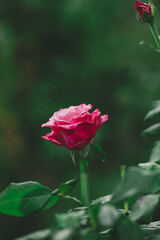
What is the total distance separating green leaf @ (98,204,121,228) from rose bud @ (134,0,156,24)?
37 centimetres

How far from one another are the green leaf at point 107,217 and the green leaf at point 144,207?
0.12 ft

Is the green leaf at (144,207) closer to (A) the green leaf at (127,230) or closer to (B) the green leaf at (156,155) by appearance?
(A) the green leaf at (127,230)

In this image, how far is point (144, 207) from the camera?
0.37m

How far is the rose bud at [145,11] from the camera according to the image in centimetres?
60

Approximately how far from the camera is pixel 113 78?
8.70 feet

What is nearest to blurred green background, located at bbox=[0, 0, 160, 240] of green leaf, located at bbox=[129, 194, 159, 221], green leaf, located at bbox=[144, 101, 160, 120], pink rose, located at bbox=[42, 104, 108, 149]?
green leaf, located at bbox=[144, 101, 160, 120]

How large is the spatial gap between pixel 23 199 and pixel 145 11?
0.36 metres

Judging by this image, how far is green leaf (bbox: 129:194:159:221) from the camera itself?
0.36m

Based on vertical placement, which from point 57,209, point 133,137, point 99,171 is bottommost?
point 57,209

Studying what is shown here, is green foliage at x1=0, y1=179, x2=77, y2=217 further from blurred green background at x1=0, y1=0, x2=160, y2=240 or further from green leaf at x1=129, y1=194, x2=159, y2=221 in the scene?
blurred green background at x1=0, y1=0, x2=160, y2=240

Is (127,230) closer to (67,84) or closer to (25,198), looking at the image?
(25,198)

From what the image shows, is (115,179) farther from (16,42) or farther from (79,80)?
(16,42)

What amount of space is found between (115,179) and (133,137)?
381 millimetres

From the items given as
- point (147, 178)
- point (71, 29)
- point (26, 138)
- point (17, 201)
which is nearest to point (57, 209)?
point (26, 138)
